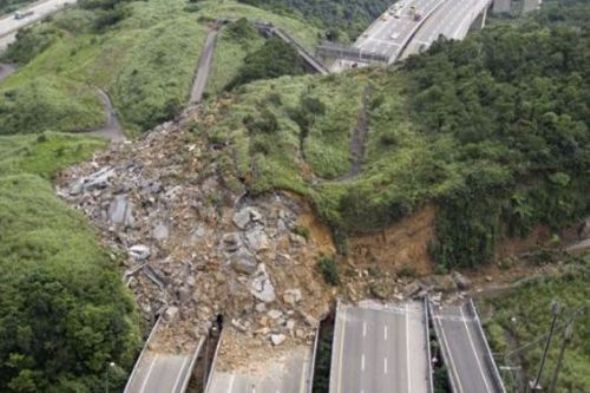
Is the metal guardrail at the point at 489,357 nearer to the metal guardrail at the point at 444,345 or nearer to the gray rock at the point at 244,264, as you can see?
the metal guardrail at the point at 444,345

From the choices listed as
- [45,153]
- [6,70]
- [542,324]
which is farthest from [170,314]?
[6,70]

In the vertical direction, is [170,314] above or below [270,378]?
above

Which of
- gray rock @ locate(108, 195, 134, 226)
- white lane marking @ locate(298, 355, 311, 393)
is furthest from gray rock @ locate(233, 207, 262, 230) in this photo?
white lane marking @ locate(298, 355, 311, 393)

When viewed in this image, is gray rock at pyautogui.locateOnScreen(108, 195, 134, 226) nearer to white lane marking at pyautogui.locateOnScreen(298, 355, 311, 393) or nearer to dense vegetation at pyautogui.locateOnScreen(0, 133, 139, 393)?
dense vegetation at pyautogui.locateOnScreen(0, 133, 139, 393)

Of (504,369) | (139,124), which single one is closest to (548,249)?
(504,369)

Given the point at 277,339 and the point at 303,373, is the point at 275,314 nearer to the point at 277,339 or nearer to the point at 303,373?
the point at 277,339

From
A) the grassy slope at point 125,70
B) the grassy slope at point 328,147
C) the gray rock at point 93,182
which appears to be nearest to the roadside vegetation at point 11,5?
the grassy slope at point 125,70

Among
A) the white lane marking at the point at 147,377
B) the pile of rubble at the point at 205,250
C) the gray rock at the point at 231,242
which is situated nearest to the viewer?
the white lane marking at the point at 147,377
